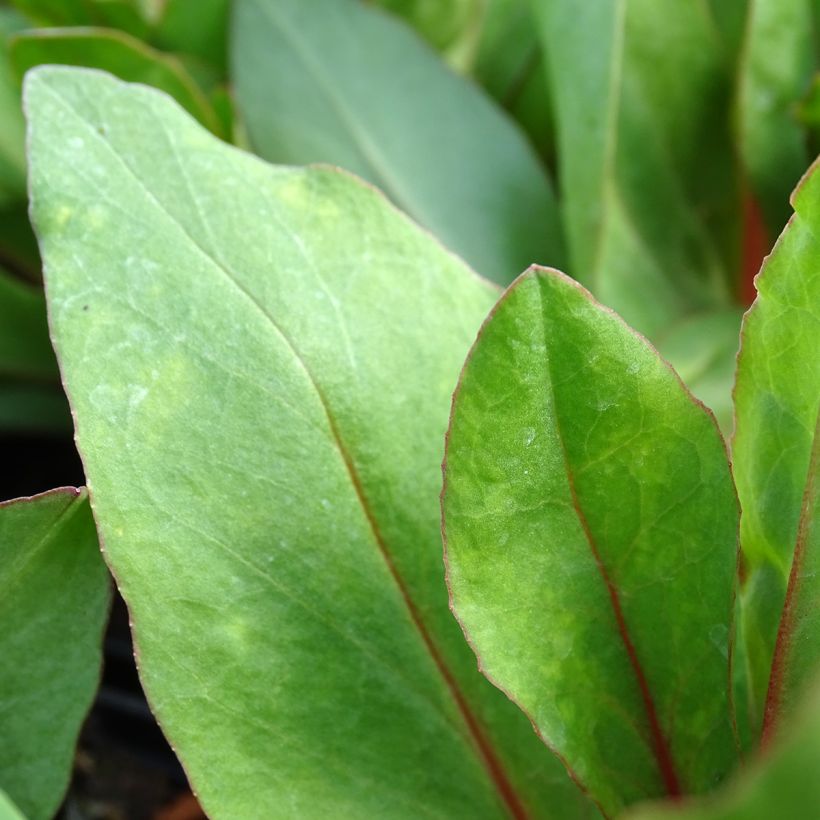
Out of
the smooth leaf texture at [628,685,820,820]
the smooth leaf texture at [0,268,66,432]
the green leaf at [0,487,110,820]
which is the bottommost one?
the smooth leaf texture at [0,268,66,432]

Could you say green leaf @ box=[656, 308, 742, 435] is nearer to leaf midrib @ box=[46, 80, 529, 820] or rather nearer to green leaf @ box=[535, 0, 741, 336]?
green leaf @ box=[535, 0, 741, 336]

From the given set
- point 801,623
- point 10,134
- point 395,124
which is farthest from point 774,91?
point 10,134

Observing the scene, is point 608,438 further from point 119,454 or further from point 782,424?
point 119,454

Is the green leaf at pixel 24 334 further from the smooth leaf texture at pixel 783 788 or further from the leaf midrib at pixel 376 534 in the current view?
the smooth leaf texture at pixel 783 788

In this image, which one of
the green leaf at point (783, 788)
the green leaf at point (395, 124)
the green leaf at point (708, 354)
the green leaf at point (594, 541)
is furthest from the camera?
the green leaf at point (395, 124)

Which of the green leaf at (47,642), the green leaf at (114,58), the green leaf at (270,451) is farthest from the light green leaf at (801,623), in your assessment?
the green leaf at (114,58)

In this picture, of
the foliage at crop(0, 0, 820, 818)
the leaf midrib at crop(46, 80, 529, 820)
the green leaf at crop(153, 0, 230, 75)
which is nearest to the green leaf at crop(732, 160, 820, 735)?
the foliage at crop(0, 0, 820, 818)

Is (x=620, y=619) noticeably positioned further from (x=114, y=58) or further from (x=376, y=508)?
(x=114, y=58)

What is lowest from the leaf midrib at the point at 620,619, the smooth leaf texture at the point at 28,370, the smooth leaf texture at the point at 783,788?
the smooth leaf texture at the point at 28,370
